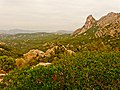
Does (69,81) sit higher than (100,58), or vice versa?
(100,58)

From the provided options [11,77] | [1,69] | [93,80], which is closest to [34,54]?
[1,69]

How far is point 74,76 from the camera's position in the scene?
10180mm

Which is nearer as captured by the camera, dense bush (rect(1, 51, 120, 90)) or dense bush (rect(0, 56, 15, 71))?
dense bush (rect(1, 51, 120, 90))

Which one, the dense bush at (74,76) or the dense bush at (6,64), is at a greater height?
the dense bush at (74,76)

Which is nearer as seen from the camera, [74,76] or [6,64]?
[74,76]

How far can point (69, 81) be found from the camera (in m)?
10.1

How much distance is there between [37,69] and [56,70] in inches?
37.1

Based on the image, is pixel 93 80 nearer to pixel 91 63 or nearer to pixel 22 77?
pixel 91 63

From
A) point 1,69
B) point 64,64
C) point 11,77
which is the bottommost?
point 1,69

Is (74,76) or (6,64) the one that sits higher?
(74,76)

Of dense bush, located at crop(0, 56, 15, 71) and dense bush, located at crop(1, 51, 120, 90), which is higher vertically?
dense bush, located at crop(1, 51, 120, 90)

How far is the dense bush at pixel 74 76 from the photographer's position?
32.6 ft

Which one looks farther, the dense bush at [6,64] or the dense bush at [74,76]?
the dense bush at [6,64]

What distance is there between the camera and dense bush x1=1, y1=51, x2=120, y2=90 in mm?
9930
